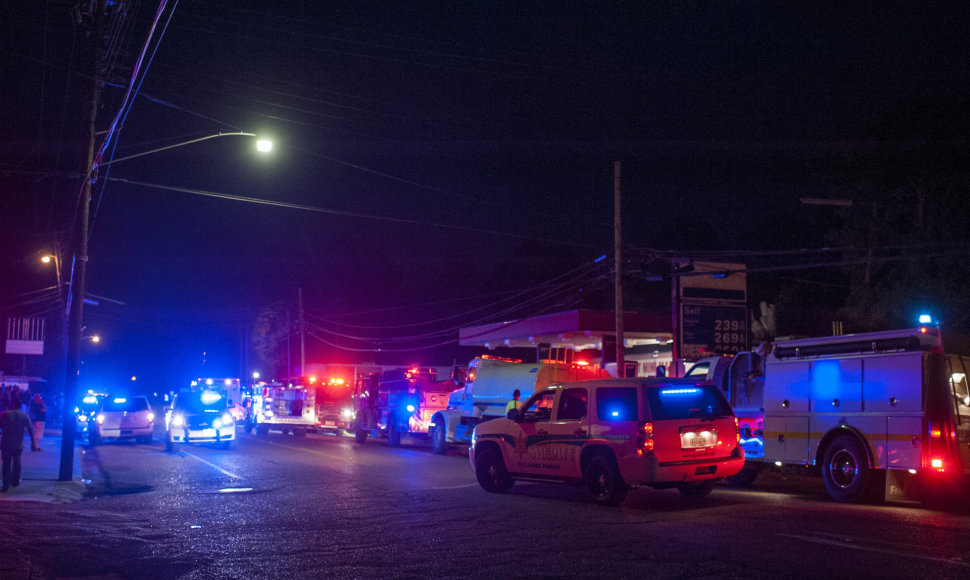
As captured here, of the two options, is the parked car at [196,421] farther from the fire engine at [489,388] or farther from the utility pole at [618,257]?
the utility pole at [618,257]

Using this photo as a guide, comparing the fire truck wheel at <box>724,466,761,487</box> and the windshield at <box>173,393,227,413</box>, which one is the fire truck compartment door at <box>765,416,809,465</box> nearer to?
the fire truck wheel at <box>724,466,761,487</box>

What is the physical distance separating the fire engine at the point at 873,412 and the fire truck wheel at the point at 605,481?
3825 mm

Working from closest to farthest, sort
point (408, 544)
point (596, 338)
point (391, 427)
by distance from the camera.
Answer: point (408, 544), point (391, 427), point (596, 338)

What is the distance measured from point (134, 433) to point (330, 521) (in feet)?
76.5

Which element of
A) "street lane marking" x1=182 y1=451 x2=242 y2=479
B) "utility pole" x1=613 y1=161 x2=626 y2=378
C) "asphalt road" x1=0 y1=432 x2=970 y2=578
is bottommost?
"street lane marking" x1=182 y1=451 x2=242 y2=479

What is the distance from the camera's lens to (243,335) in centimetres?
8100

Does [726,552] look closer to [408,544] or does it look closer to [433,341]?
[408,544]

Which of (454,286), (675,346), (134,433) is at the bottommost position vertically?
(134,433)

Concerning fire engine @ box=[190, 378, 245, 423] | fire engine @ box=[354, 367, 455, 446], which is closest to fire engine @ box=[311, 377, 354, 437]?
fire engine @ box=[354, 367, 455, 446]

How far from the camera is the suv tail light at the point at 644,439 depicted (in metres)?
12.8

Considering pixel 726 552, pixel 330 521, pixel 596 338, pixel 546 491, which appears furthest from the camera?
pixel 596 338

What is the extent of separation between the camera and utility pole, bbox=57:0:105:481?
18703mm

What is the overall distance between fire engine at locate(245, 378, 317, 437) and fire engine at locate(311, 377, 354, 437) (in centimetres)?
36

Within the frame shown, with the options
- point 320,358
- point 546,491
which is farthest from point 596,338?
point 320,358
